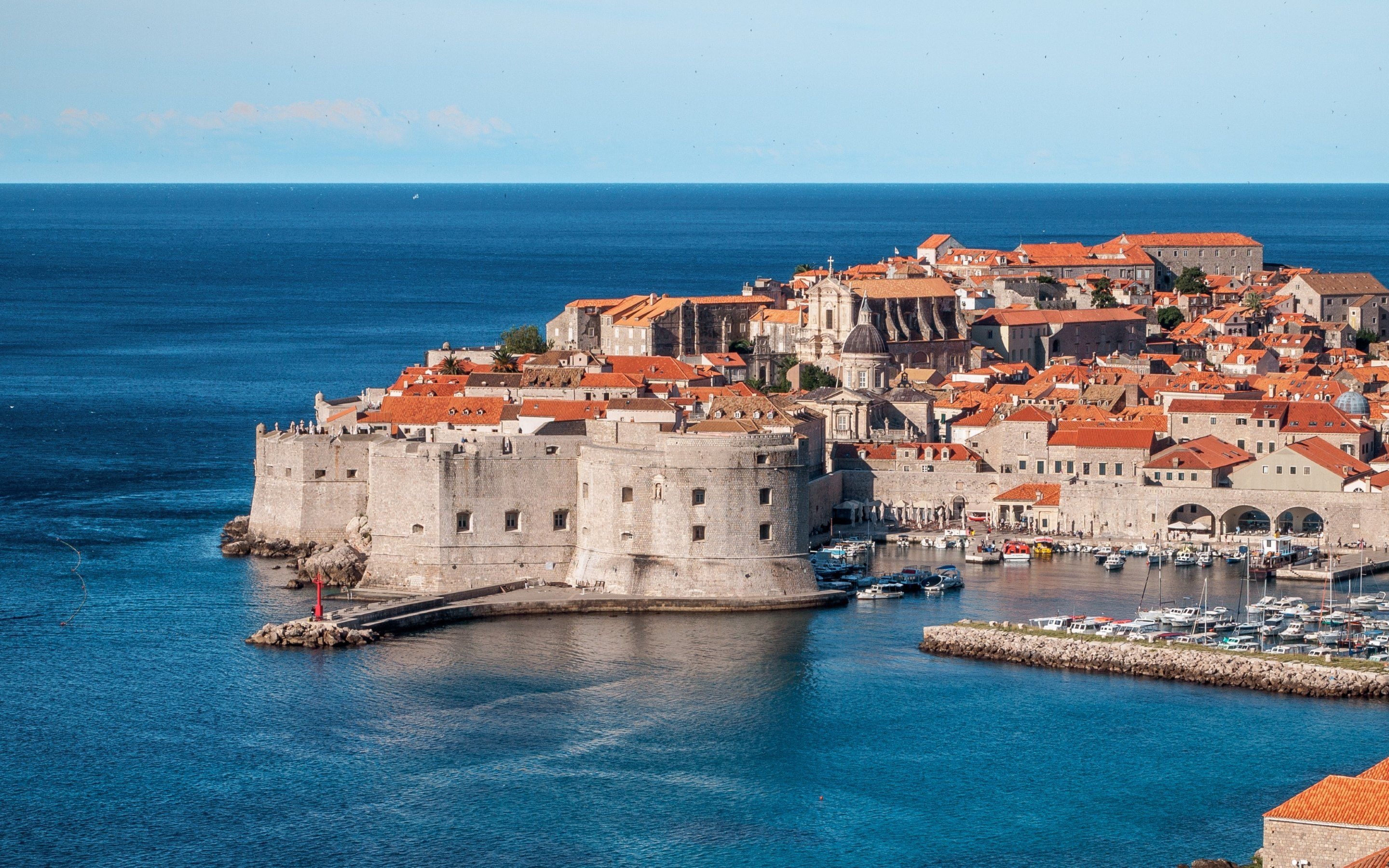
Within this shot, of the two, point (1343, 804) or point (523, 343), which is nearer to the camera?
point (1343, 804)

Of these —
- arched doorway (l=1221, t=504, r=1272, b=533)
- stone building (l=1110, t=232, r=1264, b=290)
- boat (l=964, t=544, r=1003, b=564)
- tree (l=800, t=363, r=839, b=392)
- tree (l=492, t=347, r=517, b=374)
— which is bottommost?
boat (l=964, t=544, r=1003, b=564)

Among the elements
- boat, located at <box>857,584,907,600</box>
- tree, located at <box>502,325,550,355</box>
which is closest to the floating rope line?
boat, located at <box>857,584,907,600</box>

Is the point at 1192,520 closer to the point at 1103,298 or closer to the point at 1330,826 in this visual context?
the point at 1330,826

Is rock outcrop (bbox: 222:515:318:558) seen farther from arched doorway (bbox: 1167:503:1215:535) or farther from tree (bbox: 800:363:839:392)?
tree (bbox: 800:363:839:392)

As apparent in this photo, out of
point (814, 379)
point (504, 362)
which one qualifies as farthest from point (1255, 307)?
point (504, 362)

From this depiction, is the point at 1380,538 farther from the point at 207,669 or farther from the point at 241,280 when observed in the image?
the point at 241,280

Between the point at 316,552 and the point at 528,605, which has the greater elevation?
the point at 316,552
